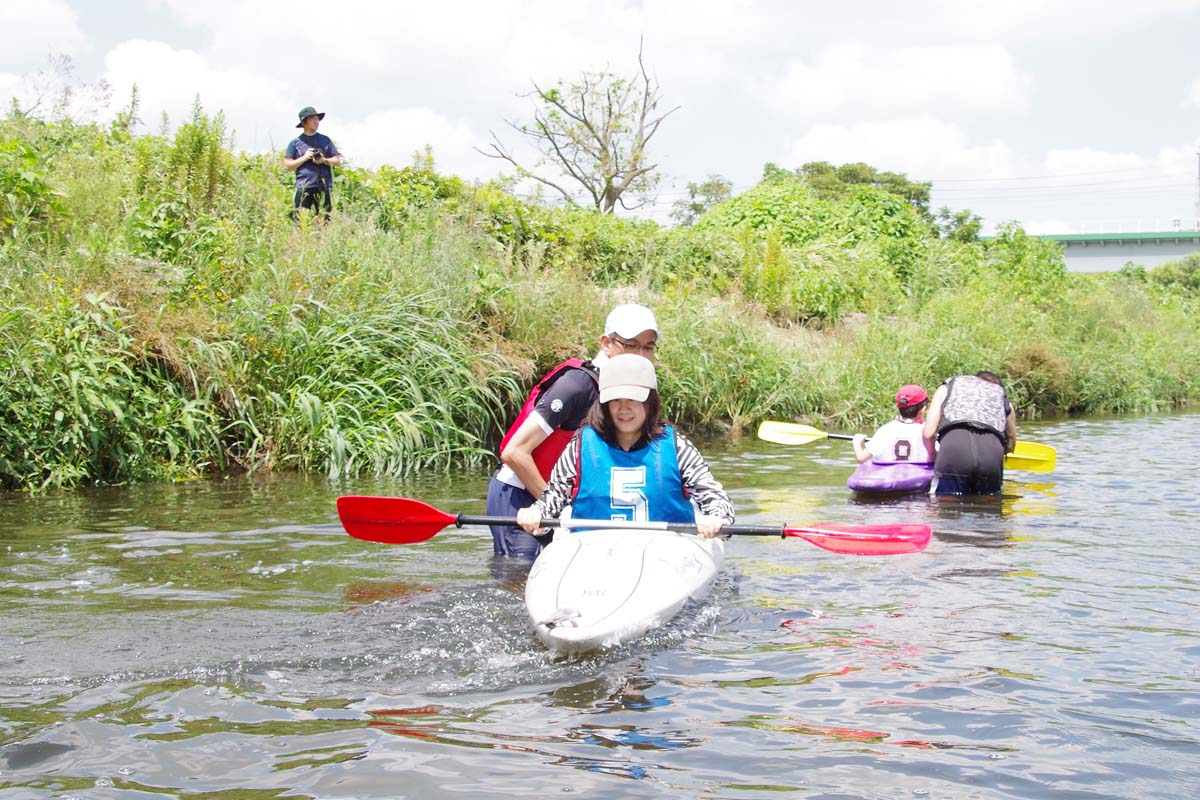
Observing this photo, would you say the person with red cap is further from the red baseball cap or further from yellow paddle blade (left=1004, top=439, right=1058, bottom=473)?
yellow paddle blade (left=1004, top=439, right=1058, bottom=473)

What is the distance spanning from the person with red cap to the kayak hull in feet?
0.18

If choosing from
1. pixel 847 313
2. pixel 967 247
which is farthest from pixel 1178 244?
pixel 847 313

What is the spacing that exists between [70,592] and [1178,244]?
2503 inches

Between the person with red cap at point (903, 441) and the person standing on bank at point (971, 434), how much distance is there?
0.23 m

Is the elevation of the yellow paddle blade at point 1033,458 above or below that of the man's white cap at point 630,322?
below

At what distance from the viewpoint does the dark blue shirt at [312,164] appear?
11078 mm

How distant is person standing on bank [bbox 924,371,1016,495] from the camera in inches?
320

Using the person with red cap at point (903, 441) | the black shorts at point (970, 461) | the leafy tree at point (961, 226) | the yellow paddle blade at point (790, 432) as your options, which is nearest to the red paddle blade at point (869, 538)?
the black shorts at point (970, 461)

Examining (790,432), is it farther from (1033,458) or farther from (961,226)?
(961,226)

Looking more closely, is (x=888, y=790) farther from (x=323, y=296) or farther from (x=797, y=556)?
(x=323, y=296)

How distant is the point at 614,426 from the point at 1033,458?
6238mm

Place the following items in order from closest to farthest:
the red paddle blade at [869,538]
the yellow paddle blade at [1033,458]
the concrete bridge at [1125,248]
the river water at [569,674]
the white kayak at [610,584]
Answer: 1. the river water at [569,674]
2. the white kayak at [610,584]
3. the red paddle blade at [869,538]
4. the yellow paddle blade at [1033,458]
5. the concrete bridge at [1125,248]

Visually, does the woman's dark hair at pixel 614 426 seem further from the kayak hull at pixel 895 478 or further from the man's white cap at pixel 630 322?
the kayak hull at pixel 895 478

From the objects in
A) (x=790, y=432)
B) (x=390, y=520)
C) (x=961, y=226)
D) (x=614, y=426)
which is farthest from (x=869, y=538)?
(x=961, y=226)
